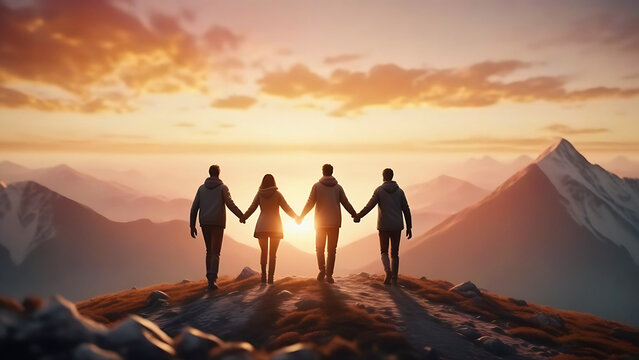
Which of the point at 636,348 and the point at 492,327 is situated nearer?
the point at 492,327

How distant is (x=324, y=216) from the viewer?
2017cm

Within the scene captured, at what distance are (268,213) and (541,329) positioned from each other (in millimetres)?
12028

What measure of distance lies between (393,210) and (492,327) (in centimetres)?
557

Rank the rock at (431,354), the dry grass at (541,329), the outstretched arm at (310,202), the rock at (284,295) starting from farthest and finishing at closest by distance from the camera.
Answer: the outstretched arm at (310,202)
the dry grass at (541,329)
the rock at (284,295)
the rock at (431,354)

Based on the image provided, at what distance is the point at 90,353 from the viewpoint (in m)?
7.00

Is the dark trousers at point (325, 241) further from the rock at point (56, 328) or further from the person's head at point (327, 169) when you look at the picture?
the rock at point (56, 328)

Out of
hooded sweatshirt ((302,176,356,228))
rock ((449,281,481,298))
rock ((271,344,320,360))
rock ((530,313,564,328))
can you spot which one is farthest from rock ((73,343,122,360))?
rock ((449,281,481,298))

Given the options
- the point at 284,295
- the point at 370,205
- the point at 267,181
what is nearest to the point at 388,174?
the point at 370,205

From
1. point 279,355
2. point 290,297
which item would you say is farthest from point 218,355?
point 290,297

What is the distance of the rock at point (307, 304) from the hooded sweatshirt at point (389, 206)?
14.2 ft

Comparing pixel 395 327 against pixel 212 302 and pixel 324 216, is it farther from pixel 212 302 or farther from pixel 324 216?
pixel 212 302

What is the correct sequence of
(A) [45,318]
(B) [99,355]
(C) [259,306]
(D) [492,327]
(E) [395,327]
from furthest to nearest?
(D) [492,327], (C) [259,306], (E) [395,327], (A) [45,318], (B) [99,355]

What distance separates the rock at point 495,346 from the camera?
16547 millimetres

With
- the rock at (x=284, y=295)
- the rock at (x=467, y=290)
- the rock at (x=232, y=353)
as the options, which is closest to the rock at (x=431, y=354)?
the rock at (x=284, y=295)
